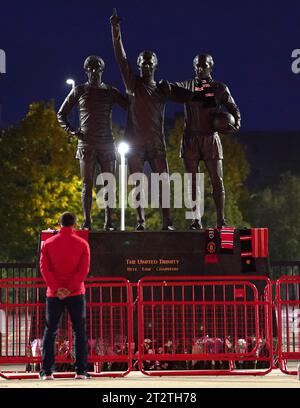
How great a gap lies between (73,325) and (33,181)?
2717cm

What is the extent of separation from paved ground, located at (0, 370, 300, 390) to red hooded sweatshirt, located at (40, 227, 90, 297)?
3.52 ft

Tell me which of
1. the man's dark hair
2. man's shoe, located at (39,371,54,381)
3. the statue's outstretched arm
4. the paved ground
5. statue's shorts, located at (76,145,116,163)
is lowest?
the paved ground

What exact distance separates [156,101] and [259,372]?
532 centimetres

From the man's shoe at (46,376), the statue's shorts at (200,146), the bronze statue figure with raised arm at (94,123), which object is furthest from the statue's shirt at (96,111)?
the man's shoe at (46,376)

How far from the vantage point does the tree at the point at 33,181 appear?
38781 millimetres

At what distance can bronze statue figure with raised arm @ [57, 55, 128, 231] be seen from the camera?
17688mm

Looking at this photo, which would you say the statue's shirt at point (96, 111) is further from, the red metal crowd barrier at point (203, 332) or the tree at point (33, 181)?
the tree at point (33, 181)

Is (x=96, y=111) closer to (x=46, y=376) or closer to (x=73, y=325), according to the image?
(x=73, y=325)

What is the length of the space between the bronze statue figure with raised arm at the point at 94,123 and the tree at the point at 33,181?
21.0m

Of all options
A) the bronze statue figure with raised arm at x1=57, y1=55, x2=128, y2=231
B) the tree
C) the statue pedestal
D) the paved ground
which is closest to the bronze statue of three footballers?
the bronze statue figure with raised arm at x1=57, y1=55, x2=128, y2=231

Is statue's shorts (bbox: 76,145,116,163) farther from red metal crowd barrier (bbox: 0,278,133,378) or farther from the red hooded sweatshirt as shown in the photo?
the red hooded sweatshirt

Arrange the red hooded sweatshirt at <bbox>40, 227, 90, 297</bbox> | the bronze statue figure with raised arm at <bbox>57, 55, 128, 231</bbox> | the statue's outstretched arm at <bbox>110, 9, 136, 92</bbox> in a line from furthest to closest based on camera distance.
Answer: the bronze statue figure with raised arm at <bbox>57, 55, 128, 231</bbox>, the statue's outstretched arm at <bbox>110, 9, 136, 92</bbox>, the red hooded sweatshirt at <bbox>40, 227, 90, 297</bbox>
